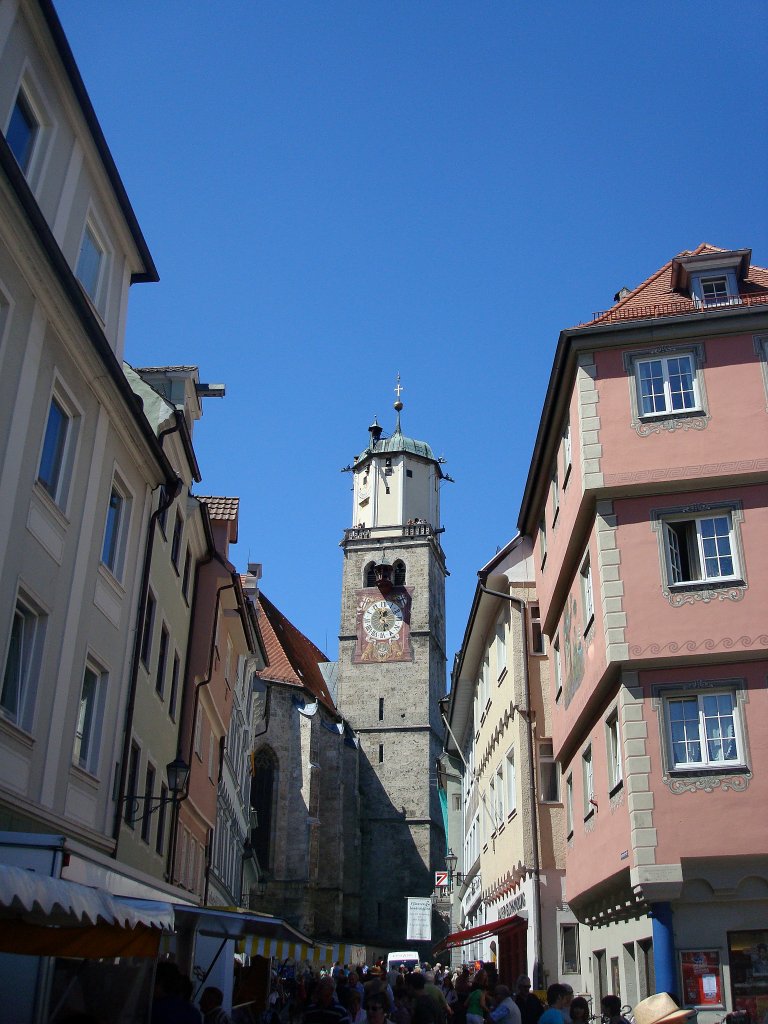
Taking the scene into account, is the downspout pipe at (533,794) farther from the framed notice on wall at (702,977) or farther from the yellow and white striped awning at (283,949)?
the framed notice on wall at (702,977)

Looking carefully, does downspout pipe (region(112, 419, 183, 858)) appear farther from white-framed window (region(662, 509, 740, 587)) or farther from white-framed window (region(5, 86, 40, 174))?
white-framed window (region(662, 509, 740, 587))

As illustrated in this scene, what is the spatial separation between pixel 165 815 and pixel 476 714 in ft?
39.1

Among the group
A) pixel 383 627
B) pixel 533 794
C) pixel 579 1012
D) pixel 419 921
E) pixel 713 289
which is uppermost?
pixel 383 627

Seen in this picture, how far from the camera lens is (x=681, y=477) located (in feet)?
42.6

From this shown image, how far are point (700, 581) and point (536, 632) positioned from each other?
7.25 m

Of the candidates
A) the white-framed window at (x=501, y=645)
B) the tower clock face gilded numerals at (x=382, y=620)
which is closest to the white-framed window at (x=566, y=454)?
the white-framed window at (x=501, y=645)

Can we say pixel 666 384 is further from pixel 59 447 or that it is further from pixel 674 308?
pixel 59 447

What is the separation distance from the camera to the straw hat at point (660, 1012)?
677 cm

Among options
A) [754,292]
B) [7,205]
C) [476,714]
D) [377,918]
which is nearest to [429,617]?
[377,918]

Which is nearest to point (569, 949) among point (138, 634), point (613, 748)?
point (613, 748)

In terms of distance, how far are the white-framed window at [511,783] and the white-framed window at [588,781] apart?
4918mm

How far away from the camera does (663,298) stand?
14.9m

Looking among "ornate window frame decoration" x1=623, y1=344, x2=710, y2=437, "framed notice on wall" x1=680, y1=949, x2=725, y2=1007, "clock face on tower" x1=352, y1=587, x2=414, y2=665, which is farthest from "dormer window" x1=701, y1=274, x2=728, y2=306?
"clock face on tower" x1=352, y1=587, x2=414, y2=665

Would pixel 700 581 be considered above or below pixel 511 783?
above
